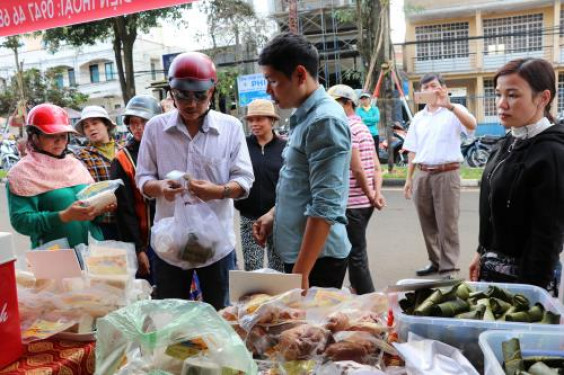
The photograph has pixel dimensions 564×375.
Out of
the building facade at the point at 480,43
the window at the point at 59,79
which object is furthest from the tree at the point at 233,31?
the window at the point at 59,79

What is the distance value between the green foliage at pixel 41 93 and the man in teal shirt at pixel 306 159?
967 inches

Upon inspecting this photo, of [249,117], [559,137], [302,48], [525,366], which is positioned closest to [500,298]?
[525,366]

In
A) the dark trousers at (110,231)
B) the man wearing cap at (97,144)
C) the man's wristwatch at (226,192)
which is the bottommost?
the dark trousers at (110,231)

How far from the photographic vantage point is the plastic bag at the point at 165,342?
3.02 feet

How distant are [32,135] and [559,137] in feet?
7.06

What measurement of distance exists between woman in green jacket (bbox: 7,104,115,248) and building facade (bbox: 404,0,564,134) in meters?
17.9

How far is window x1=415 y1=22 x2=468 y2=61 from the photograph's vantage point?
2020cm

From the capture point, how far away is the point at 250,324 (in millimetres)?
1146

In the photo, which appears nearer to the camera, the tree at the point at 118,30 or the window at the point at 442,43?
the tree at the point at 118,30

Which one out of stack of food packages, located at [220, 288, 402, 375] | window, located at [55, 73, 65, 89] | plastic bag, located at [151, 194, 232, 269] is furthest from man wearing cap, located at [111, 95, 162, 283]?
window, located at [55, 73, 65, 89]

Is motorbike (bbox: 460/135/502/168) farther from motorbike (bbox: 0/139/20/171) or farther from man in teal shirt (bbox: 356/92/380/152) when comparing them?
motorbike (bbox: 0/139/20/171)

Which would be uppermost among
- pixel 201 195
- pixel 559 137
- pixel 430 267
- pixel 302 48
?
pixel 302 48

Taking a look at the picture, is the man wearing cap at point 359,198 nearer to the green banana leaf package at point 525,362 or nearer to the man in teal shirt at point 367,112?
the green banana leaf package at point 525,362

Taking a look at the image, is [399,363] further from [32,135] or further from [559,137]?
[32,135]
